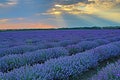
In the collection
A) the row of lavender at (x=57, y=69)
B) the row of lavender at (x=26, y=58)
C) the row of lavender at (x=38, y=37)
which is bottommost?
the row of lavender at (x=38, y=37)

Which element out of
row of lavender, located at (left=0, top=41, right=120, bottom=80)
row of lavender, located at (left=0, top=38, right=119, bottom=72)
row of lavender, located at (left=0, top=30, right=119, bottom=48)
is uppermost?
row of lavender, located at (left=0, top=41, right=120, bottom=80)

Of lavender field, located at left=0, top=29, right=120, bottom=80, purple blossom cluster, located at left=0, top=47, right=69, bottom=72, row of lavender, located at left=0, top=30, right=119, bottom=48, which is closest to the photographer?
lavender field, located at left=0, top=29, right=120, bottom=80

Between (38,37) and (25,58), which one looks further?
(38,37)

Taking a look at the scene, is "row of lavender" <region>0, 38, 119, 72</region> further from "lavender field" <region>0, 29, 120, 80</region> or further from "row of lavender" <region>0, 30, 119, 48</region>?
"row of lavender" <region>0, 30, 119, 48</region>

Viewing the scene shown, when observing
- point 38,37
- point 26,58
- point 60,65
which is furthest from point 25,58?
point 38,37

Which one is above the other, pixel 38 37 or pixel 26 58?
pixel 26 58

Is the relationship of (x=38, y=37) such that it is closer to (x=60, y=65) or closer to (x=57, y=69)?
(x=60, y=65)

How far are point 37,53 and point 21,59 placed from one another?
0.85 m

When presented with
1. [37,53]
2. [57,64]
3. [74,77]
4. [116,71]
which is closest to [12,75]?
[57,64]

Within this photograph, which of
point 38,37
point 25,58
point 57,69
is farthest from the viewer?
point 38,37

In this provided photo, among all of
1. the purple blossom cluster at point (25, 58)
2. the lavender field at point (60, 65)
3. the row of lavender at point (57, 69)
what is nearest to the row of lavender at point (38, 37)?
the lavender field at point (60, 65)

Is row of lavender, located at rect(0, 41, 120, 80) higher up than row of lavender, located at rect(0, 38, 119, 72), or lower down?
higher up

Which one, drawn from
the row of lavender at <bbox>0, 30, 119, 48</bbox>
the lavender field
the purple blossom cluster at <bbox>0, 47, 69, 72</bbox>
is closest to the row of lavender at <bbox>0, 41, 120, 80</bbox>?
the lavender field

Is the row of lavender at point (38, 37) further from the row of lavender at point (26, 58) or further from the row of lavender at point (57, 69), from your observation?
the row of lavender at point (57, 69)
